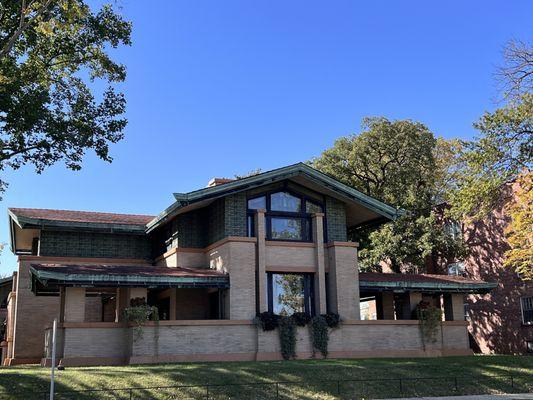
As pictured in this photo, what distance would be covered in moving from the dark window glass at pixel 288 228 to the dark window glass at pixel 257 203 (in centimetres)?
72

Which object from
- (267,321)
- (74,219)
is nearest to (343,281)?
(267,321)

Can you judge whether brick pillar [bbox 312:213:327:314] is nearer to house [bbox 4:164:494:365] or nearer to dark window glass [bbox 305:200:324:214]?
house [bbox 4:164:494:365]

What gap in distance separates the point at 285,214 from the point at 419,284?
677 centimetres

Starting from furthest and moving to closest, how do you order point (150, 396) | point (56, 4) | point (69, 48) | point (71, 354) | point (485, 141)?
point (485, 141), point (69, 48), point (71, 354), point (56, 4), point (150, 396)

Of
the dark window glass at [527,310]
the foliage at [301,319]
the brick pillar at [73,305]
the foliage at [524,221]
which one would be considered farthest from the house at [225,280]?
the dark window glass at [527,310]

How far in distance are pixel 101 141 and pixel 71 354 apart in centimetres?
805

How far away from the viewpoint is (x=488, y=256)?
38.6 meters

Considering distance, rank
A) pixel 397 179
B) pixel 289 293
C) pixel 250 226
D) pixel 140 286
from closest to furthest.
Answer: pixel 140 286 → pixel 289 293 → pixel 250 226 → pixel 397 179

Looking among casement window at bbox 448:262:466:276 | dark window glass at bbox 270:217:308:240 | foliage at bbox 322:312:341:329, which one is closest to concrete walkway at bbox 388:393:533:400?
foliage at bbox 322:312:341:329

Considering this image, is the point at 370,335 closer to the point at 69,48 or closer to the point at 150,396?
the point at 150,396

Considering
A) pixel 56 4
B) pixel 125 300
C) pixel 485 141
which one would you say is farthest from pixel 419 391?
pixel 56 4

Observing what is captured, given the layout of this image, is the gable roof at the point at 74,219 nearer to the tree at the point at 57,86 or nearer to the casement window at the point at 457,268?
the tree at the point at 57,86

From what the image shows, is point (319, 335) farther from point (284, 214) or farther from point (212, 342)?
point (284, 214)

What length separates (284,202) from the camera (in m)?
26.7
